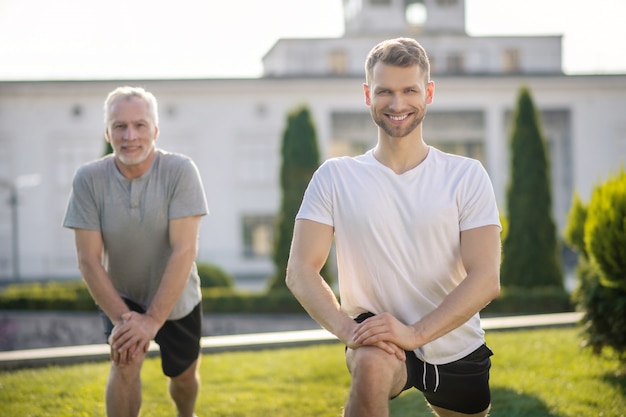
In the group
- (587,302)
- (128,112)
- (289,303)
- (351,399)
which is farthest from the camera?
(289,303)

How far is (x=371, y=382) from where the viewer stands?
2.64m

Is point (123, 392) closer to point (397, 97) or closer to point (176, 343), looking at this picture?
point (176, 343)

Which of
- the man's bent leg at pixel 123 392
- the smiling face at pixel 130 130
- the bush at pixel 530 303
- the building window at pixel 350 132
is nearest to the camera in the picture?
the man's bent leg at pixel 123 392

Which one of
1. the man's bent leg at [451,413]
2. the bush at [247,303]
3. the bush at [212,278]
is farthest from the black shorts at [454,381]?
the bush at [212,278]

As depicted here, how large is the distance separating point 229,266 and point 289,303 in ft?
50.1

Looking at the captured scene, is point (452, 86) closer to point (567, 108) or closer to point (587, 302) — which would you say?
point (567, 108)

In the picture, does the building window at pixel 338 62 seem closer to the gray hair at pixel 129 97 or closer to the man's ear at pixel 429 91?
the gray hair at pixel 129 97

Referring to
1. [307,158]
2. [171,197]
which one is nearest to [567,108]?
[307,158]

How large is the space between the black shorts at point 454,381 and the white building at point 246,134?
27539 millimetres

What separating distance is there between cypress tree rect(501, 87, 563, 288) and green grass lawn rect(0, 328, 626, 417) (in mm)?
9173

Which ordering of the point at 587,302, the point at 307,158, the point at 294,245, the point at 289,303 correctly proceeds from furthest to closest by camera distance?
the point at 307,158, the point at 289,303, the point at 587,302, the point at 294,245

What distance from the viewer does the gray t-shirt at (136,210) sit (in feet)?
12.8

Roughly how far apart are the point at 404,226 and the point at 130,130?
1.68 meters

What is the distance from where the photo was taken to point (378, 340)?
2723 millimetres
